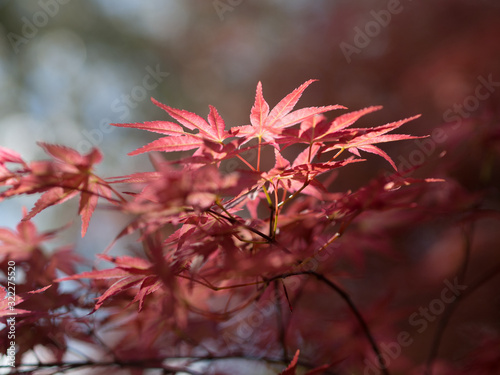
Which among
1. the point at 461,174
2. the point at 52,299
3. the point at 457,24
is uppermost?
the point at 457,24

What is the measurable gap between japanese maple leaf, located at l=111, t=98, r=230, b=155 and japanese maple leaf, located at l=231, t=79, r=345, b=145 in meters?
0.03

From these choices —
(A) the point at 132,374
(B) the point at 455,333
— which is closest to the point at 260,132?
(A) the point at 132,374

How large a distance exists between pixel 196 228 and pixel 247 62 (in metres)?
2.05

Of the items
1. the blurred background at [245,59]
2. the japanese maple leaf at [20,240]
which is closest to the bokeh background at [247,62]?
the blurred background at [245,59]

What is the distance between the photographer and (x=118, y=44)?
10.8 ft

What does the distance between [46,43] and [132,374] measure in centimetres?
338

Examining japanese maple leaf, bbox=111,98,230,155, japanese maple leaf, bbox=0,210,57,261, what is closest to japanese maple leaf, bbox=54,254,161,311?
japanese maple leaf, bbox=111,98,230,155

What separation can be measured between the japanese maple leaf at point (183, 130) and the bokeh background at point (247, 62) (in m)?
0.25

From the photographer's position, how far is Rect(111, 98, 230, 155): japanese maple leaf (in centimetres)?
42

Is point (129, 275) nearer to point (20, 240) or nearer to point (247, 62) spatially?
point (20, 240)

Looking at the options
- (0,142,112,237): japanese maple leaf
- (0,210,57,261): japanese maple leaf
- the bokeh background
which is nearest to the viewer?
(0,142,112,237): japanese maple leaf

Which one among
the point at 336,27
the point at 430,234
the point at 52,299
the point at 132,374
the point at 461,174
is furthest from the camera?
the point at 336,27

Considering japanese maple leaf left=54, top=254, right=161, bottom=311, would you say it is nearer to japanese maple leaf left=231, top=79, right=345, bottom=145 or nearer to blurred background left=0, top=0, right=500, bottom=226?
japanese maple leaf left=231, top=79, right=345, bottom=145

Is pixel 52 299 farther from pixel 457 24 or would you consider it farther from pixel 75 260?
pixel 457 24
